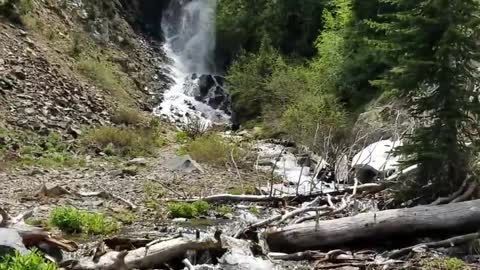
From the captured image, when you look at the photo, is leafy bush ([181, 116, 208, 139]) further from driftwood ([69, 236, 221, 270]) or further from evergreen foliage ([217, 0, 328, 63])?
driftwood ([69, 236, 221, 270])

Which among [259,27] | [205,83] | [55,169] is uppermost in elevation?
[259,27]

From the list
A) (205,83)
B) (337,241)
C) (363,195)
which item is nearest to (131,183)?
(363,195)

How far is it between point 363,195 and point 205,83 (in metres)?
24.0

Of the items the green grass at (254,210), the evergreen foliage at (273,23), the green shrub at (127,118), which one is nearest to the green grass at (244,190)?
the green grass at (254,210)

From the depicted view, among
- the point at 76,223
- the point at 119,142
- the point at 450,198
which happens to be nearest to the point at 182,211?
the point at 76,223

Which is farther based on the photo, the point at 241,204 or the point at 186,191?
the point at 186,191

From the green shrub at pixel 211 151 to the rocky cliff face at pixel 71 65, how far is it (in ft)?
12.5

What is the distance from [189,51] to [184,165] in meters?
21.7

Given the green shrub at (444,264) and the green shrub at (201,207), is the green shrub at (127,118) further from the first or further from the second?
the green shrub at (444,264)

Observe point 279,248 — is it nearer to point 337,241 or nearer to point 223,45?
point 337,241

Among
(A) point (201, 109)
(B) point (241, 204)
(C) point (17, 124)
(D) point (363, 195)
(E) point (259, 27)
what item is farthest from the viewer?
(E) point (259, 27)

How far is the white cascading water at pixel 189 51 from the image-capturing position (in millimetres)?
33250

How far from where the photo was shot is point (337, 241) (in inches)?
386

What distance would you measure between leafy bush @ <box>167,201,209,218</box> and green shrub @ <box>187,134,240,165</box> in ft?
21.6
